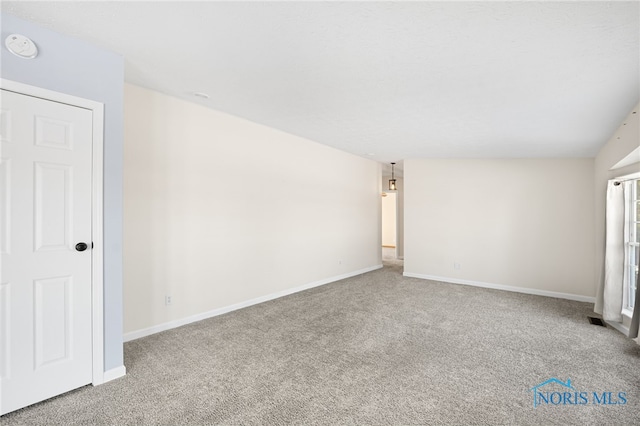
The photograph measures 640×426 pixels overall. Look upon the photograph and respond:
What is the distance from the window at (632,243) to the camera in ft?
12.1

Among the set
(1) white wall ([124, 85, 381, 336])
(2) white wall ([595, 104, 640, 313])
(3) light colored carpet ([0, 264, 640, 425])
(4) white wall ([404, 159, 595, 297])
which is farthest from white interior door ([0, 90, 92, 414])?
(4) white wall ([404, 159, 595, 297])

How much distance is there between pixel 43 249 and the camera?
209 cm

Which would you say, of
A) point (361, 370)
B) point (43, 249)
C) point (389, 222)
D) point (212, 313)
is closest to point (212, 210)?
point (212, 313)

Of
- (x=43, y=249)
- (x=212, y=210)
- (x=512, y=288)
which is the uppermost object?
(x=212, y=210)

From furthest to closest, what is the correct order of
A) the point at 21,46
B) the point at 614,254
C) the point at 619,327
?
the point at 614,254 < the point at 619,327 < the point at 21,46

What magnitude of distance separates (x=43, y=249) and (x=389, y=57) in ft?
9.47

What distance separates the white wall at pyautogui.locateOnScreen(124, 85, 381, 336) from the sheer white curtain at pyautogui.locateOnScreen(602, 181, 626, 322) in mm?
4062

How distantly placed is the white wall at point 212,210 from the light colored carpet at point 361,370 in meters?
0.47

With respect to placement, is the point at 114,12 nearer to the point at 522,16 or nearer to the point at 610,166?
the point at 522,16

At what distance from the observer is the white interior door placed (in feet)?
6.40

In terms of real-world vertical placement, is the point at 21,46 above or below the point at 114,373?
above

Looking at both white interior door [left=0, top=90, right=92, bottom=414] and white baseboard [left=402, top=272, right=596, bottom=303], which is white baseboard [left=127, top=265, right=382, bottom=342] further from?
white baseboard [left=402, top=272, right=596, bottom=303]

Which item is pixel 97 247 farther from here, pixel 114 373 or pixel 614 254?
pixel 614 254

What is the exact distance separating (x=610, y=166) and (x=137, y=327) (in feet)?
19.9
